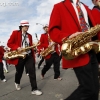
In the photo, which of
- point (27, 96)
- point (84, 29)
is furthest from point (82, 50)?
point (27, 96)

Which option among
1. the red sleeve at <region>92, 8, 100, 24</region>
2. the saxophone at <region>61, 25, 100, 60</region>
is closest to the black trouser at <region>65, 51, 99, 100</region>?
the saxophone at <region>61, 25, 100, 60</region>

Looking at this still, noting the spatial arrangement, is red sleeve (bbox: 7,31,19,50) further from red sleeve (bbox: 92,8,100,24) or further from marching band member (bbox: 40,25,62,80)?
red sleeve (bbox: 92,8,100,24)

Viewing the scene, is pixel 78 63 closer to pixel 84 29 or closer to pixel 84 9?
pixel 84 29

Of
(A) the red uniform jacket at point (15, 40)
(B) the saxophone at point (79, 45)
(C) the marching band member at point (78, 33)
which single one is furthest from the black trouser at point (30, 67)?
(B) the saxophone at point (79, 45)

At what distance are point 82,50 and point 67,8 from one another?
0.74 meters

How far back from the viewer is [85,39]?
10.2 ft

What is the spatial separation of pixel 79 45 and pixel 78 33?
170mm

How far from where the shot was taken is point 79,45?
3.05m

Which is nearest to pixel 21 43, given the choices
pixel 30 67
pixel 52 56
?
pixel 30 67

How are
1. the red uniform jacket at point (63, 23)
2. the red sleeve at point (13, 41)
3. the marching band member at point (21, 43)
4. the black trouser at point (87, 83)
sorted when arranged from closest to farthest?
1. the black trouser at point (87, 83)
2. the red uniform jacket at point (63, 23)
3. the marching band member at point (21, 43)
4. the red sleeve at point (13, 41)

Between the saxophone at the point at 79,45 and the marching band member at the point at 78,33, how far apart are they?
3.1 inches

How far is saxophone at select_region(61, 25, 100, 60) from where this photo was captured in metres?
2.90

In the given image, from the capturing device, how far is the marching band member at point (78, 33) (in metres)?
2.95

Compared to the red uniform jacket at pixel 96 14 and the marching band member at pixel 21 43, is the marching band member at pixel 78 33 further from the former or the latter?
the marching band member at pixel 21 43
